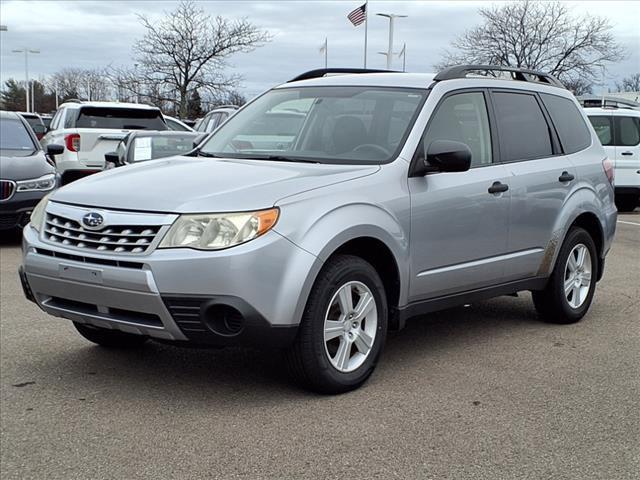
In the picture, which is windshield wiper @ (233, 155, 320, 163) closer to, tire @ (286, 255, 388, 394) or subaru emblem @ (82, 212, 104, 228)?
tire @ (286, 255, 388, 394)

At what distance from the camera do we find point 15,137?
11750 millimetres

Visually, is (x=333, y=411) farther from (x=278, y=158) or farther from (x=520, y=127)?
(x=520, y=127)

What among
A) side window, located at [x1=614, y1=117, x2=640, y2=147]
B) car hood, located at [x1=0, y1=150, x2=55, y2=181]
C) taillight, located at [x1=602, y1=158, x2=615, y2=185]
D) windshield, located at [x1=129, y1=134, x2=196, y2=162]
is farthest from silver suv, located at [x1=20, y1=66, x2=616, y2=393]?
side window, located at [x1=614, y1=117, x2=640, y2=147]

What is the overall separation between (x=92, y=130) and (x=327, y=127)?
1003 cm

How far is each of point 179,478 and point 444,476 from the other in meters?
1.09

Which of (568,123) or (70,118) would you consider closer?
(568,123)

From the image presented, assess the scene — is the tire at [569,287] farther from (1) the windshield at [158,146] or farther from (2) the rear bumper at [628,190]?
(2) the rear bumper at [628,190]

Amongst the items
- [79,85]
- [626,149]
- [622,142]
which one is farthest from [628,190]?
[79,85]

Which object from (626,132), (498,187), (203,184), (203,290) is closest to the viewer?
(203,290)

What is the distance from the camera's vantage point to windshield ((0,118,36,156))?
11.5 m

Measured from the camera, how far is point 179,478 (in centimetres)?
363

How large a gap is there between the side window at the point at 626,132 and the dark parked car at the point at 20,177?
1044cm

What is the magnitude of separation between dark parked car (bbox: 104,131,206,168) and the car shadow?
6.43 meters

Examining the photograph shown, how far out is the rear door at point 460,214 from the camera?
518 cm
